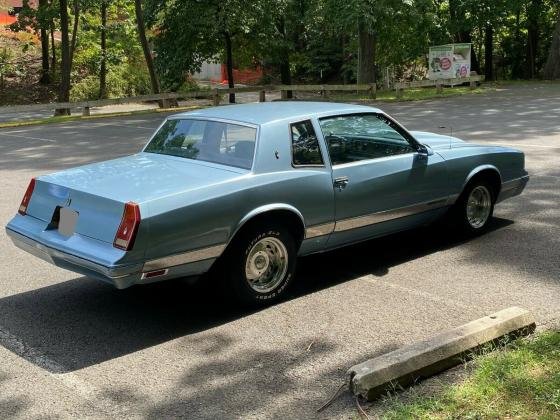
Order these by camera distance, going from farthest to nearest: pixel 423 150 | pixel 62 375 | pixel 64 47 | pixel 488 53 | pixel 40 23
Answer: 1. pixel 488 53
2. pixel 40 23
3. pixel 64 47
4. pixel 423 150
5. pixel 62 375

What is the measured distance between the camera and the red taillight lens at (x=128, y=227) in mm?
4527

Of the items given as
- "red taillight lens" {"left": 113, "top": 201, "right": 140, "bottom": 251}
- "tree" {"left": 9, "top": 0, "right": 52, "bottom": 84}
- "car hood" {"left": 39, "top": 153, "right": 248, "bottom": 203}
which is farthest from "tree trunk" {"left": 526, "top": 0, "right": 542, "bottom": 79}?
"red taillight lens" {"left": 113, "top": 201, "right": 140, "bottom": 251}

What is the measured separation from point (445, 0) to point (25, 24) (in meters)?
22.9

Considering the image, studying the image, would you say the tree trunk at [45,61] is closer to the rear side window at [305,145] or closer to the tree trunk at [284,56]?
the tree trunk at [284,56]

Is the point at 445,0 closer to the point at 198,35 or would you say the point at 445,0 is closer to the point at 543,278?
the point at 198,35

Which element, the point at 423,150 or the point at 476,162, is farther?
the point at 476,162

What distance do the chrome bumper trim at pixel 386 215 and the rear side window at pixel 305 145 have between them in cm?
56

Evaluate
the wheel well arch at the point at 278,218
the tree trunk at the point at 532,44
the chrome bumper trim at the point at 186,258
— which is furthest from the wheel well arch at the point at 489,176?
the tree trunk at the point at 532,44

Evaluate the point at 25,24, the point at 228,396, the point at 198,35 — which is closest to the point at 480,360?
the point at 228,396

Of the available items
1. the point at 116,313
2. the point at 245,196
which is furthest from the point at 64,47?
the point at 245,196

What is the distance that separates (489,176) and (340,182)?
2136 mm

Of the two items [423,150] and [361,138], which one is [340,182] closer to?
[361,138]

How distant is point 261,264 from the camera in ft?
17.4

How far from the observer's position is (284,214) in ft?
17.6
